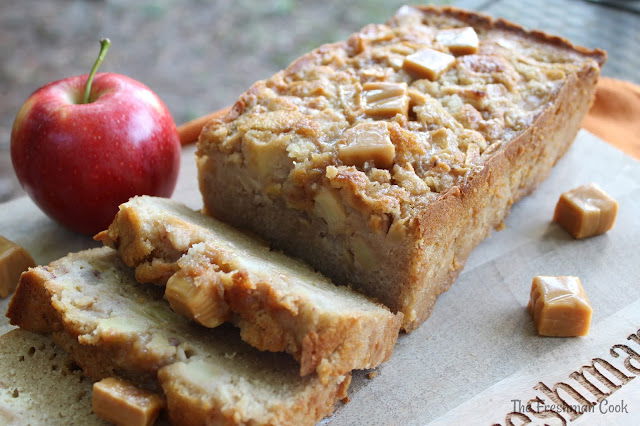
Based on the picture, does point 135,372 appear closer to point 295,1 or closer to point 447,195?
point 447,195

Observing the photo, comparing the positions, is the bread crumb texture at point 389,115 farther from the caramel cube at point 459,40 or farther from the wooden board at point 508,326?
the wooden board at point 508,326

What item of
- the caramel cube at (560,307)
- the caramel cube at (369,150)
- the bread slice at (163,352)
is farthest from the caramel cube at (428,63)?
the bread slice at (163,352)

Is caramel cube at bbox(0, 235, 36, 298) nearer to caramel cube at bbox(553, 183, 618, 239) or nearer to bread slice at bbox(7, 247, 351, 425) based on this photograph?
bread slice at bbox(7, 247, 351, 425)

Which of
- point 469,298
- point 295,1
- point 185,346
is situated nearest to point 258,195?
point 185,346

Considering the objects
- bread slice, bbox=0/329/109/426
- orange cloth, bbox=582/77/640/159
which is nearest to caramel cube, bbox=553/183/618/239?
orange cloth, bbox=582/77/640/159

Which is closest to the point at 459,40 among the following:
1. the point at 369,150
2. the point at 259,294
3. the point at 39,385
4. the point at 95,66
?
the point at 369,150

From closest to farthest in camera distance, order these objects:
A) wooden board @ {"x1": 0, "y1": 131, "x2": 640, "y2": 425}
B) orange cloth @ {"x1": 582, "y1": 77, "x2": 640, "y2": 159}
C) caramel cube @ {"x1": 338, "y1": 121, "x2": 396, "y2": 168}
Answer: wooden board @ {"x1": 0, "y1": 131, "x2": 640, "y2": 425}
caramel cube @ {"x1": 338, "y1": 121, "x2": 396, "y2": 168}
orange cloth @ {"x1": 582, "y1": 77, "x2": 640, "y2": 159}
